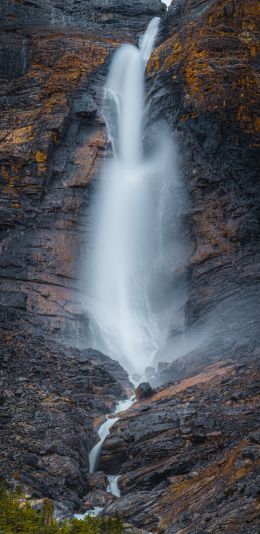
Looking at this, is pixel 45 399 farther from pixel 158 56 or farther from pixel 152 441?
pixel 158 56

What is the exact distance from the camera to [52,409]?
21.8 m

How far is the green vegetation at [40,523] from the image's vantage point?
44.4ft

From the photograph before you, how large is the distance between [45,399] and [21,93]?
27.6 metres

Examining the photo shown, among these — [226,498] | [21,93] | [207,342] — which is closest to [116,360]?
[207,342]

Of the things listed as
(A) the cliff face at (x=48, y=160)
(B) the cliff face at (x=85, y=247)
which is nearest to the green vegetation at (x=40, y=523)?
(B) the cliff face at (x=85, y=247)

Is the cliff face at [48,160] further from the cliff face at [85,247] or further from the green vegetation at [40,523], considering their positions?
the green vegetation at [40,523]

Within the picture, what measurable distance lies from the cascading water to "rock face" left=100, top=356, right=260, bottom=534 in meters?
10.5

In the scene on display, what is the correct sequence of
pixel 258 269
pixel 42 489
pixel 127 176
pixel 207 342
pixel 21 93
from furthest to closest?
1. pixel 21 93
2. pixel 127 176
3. pixel 258 269
4. pixel 207 342
5. pixel 42 489

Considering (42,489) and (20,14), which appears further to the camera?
(20,14)

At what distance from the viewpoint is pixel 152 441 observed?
20.0m

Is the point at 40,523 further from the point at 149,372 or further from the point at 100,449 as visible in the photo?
the point at 149,372

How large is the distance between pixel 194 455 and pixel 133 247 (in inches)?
859

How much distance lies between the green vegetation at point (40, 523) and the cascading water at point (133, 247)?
17874 millimetres

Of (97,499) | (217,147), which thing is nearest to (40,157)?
(217,147)
